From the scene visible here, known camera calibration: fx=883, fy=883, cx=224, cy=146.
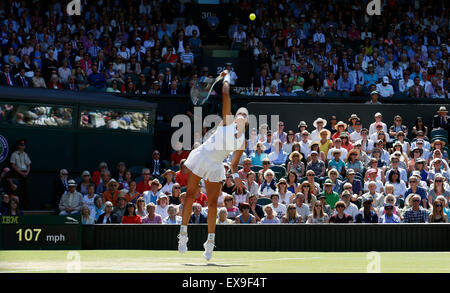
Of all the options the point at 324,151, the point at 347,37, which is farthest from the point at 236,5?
the point at 324,151

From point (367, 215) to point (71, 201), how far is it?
229 inches

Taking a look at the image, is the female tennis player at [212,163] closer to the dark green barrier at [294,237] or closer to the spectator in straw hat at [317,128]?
the dark green barrier at [294,237]

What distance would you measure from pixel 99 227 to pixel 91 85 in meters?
8.29

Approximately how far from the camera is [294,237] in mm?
15148

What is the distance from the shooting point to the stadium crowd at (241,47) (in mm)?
22891

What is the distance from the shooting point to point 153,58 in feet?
79.3

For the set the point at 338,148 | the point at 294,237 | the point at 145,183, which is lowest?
the point at 294,237

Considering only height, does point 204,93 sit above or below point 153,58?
below

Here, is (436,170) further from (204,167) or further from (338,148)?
(204,167)

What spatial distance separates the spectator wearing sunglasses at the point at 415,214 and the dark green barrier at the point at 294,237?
710mm

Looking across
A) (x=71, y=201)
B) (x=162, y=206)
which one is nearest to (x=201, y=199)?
(x=162, y=206)

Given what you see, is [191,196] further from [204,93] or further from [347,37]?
[347,37]

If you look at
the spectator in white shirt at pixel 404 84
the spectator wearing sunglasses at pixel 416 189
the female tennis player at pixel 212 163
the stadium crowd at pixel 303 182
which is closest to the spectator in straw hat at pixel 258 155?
the stadium crowd at pixel 303 182

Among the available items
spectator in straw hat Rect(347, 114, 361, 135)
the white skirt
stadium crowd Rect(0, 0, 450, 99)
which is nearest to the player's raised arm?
the white skirt
